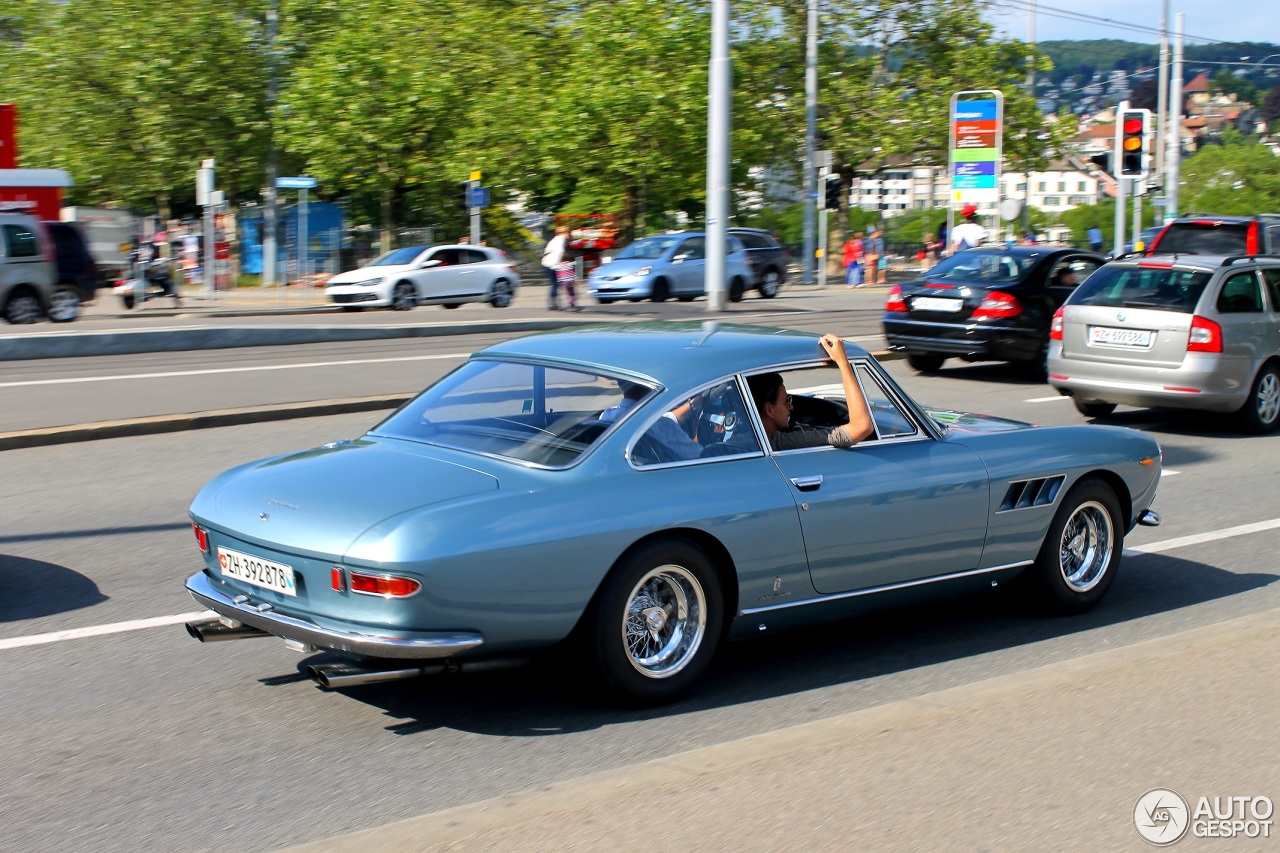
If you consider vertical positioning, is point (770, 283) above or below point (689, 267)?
below

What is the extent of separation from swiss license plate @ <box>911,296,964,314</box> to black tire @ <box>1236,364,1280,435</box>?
392 cm

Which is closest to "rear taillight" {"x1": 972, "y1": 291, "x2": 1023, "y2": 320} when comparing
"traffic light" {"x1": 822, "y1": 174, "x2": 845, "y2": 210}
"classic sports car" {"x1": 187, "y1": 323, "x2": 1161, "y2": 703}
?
"classic sports car" {"x1": 187, "y1": 323, "x2": 1161, "y2": 703}

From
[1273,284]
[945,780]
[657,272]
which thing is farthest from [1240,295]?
[657,272]

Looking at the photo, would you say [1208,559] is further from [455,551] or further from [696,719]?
[455,551]

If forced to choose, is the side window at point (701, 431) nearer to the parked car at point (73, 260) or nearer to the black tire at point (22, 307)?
the black tire at point (22, 307)

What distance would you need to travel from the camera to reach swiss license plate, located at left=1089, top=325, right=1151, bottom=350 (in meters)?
12.4

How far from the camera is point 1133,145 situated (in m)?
21.8

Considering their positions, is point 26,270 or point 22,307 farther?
point 22,307

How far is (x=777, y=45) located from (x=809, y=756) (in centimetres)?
4691

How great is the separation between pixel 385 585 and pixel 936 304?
496 inches

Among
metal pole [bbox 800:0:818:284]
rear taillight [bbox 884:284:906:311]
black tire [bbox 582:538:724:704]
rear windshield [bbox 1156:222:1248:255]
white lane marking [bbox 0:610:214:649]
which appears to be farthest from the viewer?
metal pole [bbox 800:0:818:284]

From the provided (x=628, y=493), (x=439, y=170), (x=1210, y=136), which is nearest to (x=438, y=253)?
(x=439, y=170)

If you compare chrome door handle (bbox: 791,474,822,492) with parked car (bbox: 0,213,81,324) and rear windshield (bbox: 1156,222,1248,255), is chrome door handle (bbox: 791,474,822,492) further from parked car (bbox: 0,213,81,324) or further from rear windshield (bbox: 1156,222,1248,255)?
parked car (bbox: 0,213,81,324)

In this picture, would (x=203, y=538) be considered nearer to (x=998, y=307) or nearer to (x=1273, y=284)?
(x=1273, y=284)
